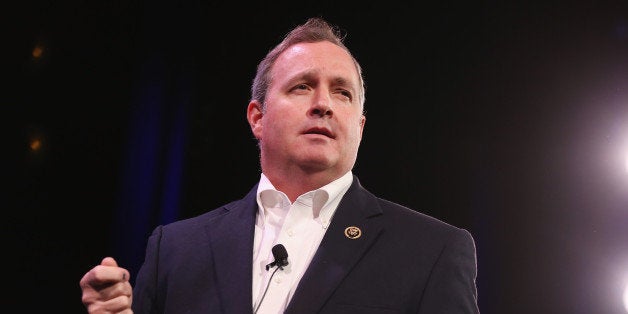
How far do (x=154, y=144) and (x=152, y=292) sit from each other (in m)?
1.58

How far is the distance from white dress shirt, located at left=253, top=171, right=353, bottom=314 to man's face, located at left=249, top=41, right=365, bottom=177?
0.10 meters

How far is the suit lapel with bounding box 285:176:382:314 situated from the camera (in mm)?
1361

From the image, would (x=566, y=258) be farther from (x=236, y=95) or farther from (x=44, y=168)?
(x=44, y=168)

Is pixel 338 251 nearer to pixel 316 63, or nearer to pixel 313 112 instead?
pixel 313 112

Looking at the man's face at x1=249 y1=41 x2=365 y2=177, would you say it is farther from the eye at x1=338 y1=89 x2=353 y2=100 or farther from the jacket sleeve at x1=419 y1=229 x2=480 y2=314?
the jacket sleeve at x1=419 y1=229 x2=480 y2=314

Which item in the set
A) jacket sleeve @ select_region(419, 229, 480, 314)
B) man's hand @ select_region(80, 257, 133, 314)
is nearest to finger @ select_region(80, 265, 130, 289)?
man's hand @ select_region(80, 257, 133, 314)

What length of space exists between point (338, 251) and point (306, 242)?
15 centimetres

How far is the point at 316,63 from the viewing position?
1881 mm

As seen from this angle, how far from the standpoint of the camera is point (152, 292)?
164 centimetres

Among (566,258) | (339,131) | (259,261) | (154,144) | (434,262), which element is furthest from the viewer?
(566,258)

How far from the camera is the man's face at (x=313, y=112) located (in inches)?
68.8

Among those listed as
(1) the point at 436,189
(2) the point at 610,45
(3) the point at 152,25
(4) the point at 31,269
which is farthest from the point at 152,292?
(2) the point at 610,45

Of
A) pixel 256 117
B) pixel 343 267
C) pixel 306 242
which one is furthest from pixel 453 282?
pixel 256 117

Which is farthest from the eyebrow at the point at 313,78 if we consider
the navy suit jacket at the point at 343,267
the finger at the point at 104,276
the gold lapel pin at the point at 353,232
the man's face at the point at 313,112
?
the finger at the point at 104,276
